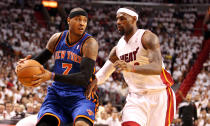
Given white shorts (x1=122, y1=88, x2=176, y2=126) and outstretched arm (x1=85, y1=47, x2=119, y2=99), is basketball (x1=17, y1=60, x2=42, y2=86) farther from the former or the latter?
white shorts (x1=122, y1=88, x2=176, y2=126)

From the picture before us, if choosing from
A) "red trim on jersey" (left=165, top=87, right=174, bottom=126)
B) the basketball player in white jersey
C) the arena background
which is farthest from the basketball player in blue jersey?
the arena background

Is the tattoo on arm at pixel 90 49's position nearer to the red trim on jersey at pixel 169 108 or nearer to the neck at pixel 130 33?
the neck at pixel 130 33

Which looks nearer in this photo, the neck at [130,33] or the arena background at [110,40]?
the neck at [130,33]

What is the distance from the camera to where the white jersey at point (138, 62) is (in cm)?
346

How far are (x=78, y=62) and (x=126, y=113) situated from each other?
816mm

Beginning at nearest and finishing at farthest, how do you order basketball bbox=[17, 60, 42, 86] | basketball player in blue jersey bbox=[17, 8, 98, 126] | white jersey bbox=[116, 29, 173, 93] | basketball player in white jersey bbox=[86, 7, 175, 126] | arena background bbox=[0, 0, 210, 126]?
basketball bbox=[17, 60, 42, 86]
basketball player in blue jersey bbox=[17, 8, 98, 126]
basketball player in white jersey bbox=[86, 7, 175, 126]
white jersey bbox=[116, 29, 173, 93]
arena background bbox=[0, 0, 210, 126]

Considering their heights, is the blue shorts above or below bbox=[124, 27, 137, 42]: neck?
below

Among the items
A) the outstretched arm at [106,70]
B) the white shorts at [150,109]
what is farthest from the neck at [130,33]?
the white shorts at [150,109]

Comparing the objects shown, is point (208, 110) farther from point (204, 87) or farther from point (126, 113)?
point (126, 113)

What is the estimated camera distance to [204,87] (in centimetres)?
1167

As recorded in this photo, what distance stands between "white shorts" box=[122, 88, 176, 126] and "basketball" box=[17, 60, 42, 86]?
1.18 metres

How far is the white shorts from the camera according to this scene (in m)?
3.33

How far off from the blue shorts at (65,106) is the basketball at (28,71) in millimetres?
407

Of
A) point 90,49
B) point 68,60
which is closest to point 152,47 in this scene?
point 90,49
